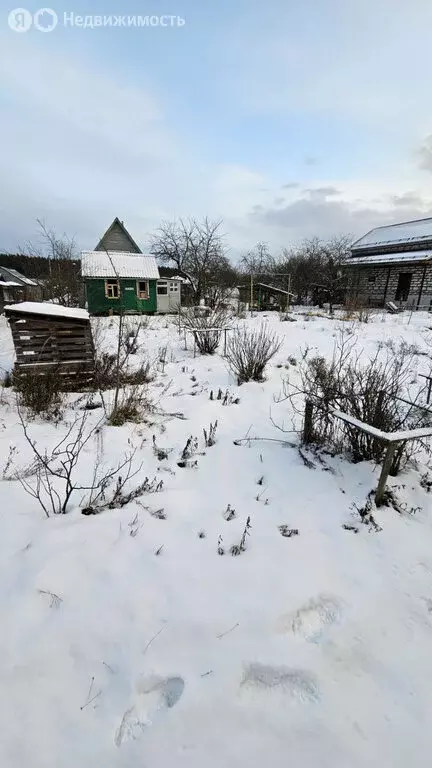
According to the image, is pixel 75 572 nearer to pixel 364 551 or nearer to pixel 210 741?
pixel 210 741

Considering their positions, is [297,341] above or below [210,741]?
above

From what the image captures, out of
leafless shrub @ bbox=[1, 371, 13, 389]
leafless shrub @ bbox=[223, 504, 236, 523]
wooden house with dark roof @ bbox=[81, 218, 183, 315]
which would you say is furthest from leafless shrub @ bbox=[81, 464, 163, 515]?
wooden house with dark roof @ bbox=[81, 218, 183, 315]

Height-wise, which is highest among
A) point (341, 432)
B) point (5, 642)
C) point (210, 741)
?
point (341, 432)

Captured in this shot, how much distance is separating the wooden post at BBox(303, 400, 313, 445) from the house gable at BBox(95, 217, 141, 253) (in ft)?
73.3

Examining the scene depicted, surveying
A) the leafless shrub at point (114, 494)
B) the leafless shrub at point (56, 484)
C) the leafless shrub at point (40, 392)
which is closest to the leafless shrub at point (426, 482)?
the leafless shrub at point (114, 494)

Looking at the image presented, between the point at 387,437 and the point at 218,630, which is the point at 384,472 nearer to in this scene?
the point at 387,437

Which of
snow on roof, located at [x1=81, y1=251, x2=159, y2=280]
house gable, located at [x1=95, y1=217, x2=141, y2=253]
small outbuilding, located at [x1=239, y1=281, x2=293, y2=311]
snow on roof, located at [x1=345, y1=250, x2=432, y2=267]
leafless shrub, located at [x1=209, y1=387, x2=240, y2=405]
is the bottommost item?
leafless shrub, located at [x1=209, y1=387, x2=240, y2=405]

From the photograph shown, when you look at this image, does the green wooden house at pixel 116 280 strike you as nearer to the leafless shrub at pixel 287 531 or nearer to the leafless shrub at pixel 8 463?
the leafless shrub at pixel 8 463

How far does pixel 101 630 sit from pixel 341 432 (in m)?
3.40

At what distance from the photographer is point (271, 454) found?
4098 mm

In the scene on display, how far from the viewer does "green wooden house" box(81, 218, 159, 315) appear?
19.3 m

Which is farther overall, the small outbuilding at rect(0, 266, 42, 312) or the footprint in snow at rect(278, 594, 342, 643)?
the small outbuilding at rect(0, 266, 42, 312)

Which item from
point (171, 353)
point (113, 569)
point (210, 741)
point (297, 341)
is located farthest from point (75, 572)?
point (297, 341)

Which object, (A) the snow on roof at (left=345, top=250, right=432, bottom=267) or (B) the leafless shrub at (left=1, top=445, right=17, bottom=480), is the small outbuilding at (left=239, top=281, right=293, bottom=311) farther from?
(B) the leafless shrub at (left=1, top=445, right=17, bottom=480)
